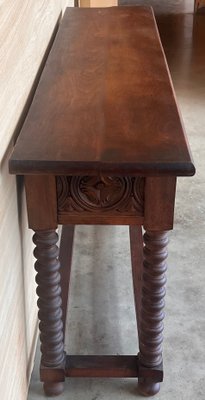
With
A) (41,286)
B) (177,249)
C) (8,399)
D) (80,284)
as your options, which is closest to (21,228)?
(41,286)

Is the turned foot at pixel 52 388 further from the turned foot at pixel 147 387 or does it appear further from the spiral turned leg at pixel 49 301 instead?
the turned foot at pixel 147 387

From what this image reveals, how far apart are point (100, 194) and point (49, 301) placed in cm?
33

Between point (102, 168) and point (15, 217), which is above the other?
point (102, 168)

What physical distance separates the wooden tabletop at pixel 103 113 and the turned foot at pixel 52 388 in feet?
2.14

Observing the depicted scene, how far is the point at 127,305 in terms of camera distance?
178 centimetres

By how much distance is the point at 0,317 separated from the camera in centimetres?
108

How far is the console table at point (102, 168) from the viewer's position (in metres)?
1.10

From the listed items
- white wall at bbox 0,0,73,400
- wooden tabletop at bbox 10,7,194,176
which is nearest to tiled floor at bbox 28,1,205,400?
white wall at bbox 0,0,73,400

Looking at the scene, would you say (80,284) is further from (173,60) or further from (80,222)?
(173,60)

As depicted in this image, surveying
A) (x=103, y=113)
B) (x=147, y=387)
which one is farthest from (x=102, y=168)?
(x=147, y=387)

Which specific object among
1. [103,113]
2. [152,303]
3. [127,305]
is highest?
[103,113]

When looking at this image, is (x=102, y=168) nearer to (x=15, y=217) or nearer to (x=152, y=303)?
(x=15, y=217)

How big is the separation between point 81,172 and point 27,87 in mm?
402

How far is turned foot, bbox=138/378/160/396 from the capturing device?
1.46 metres
